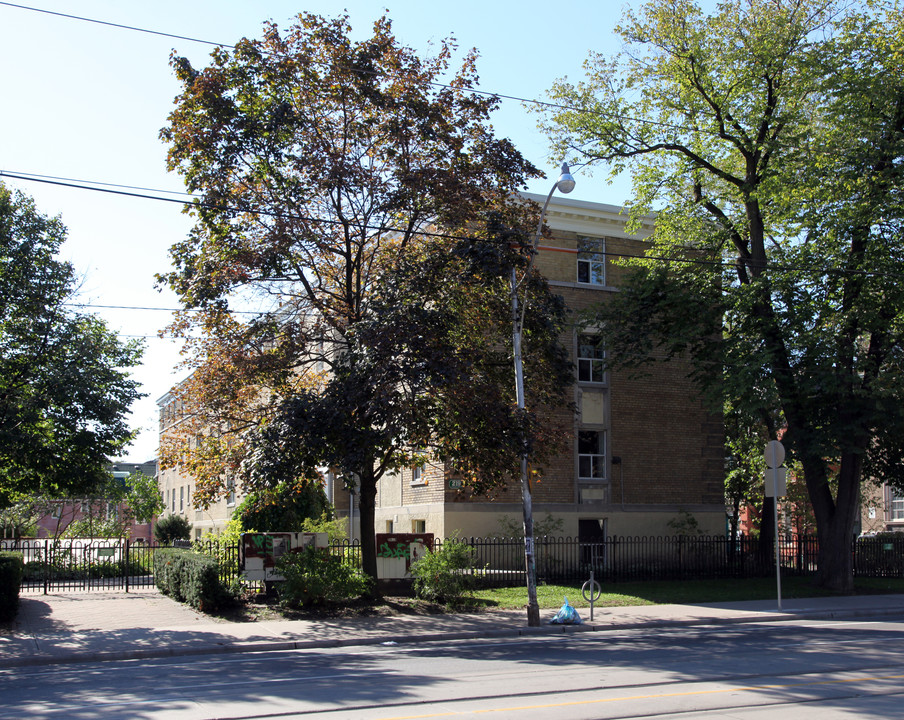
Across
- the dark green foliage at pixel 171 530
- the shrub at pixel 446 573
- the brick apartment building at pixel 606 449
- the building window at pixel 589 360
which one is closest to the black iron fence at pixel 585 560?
the brick apartment building at pixel 606 449

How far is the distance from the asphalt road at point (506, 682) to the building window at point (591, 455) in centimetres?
1431

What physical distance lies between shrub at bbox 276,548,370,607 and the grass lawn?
3163mm

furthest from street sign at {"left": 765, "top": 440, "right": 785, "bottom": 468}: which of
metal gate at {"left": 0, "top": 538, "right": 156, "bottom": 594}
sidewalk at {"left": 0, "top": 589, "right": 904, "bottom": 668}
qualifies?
metal gate at {"left": 0, "top": 538, "right": 156, "bottom": 594}

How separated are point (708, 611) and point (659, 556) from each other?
9.50m

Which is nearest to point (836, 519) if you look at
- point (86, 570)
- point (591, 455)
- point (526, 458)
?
point (591, 455)

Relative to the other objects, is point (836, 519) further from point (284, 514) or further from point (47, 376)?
point (47, 376)

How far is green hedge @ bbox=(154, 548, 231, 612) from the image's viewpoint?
59.7 ft

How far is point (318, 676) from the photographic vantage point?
36.1 ft

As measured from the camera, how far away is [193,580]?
61.2 feet

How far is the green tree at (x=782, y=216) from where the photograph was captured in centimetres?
2175

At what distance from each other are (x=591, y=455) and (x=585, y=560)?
3.86 metres

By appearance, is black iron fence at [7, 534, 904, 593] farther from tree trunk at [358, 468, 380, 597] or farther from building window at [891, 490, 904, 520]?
building window at [891, 490, 904, 520]

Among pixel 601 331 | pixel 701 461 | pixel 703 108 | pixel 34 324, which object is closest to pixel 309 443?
pixel 34 324

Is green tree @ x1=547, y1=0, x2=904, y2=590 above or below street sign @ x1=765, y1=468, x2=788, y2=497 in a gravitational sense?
above
